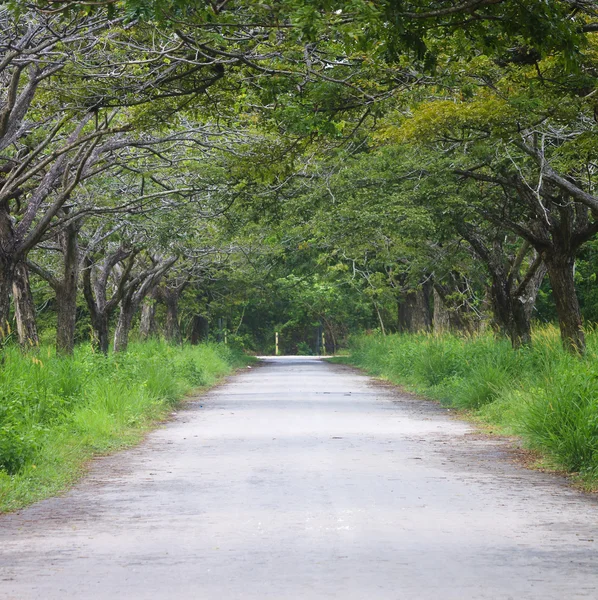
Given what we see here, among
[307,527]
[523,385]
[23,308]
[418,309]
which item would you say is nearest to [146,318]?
[418,309]

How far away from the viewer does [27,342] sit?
2327 centimetres

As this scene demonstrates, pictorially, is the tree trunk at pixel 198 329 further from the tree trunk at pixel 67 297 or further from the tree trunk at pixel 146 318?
the tree trunk at pixel 67 297

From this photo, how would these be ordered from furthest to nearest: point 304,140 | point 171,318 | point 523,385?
point 171,318, point 523,385, point 304,140

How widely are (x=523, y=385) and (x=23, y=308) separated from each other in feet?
37.2

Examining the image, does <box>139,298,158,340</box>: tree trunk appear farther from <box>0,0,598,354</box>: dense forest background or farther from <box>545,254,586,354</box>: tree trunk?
<box>545,254,586,354</box>: tree trunk

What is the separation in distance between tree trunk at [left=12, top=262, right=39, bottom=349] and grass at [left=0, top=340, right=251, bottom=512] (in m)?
1.29

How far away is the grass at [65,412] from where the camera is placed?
11594 mm

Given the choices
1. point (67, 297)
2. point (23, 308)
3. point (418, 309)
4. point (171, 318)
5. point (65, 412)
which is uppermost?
point (67, 297)

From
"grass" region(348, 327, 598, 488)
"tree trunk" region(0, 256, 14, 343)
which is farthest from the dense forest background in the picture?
"grass" region(348, 327, 598, 488)

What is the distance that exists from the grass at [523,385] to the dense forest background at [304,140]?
1276 millimetres

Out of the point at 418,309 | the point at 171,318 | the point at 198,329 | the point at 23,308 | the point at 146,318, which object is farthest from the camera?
the point at 198,329

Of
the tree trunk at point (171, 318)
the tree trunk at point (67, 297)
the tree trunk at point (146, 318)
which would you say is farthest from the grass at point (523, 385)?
the tree trunk at point (171, 318)

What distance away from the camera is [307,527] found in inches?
345

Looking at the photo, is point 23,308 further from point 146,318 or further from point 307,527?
point 146,318
